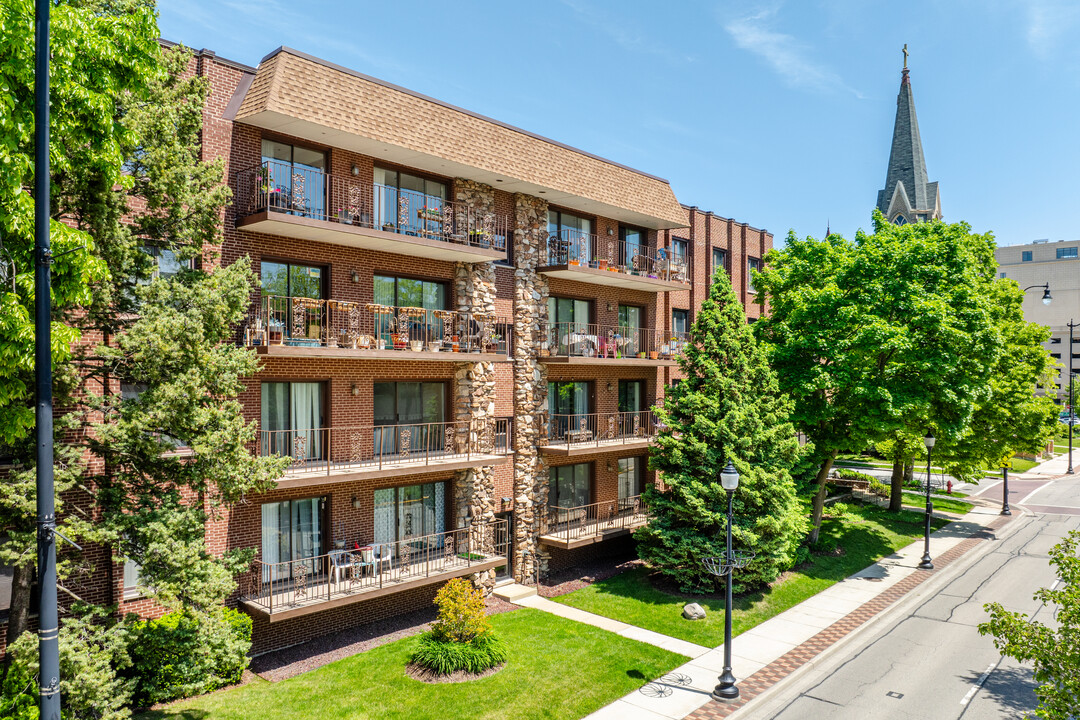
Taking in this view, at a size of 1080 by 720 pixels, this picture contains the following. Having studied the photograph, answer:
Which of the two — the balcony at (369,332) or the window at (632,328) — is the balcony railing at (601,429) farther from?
the balcony at (369,332)

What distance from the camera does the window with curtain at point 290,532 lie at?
1566 cm

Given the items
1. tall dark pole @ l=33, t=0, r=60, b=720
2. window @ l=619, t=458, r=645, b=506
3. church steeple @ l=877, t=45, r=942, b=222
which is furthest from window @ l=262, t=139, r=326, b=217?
church steeple @ l=877, t=45, r=942, b=222

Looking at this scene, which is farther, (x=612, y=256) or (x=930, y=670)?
(x=612, y=256)

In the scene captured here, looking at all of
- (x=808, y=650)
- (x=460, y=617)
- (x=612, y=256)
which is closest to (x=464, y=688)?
(x=460, y=617)

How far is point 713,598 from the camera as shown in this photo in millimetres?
19672

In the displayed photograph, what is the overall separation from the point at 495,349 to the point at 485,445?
2.94 m

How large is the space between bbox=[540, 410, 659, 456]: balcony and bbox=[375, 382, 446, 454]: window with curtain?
157 inches

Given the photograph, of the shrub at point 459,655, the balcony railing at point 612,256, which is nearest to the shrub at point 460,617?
the shrub at point 459,655

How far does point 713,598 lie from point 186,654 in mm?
13876

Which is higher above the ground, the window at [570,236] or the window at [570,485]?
the window at [570,236]

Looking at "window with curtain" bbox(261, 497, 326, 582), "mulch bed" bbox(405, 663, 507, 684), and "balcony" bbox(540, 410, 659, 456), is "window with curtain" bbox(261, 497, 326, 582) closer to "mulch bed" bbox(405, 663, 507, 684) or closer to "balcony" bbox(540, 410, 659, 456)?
"mulch bed" bbox(405, 663, 507, 684)

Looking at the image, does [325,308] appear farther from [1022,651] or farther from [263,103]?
[1022,651]

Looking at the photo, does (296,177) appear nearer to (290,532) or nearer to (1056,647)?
(290,532)

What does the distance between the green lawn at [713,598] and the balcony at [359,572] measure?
3.51 metres
